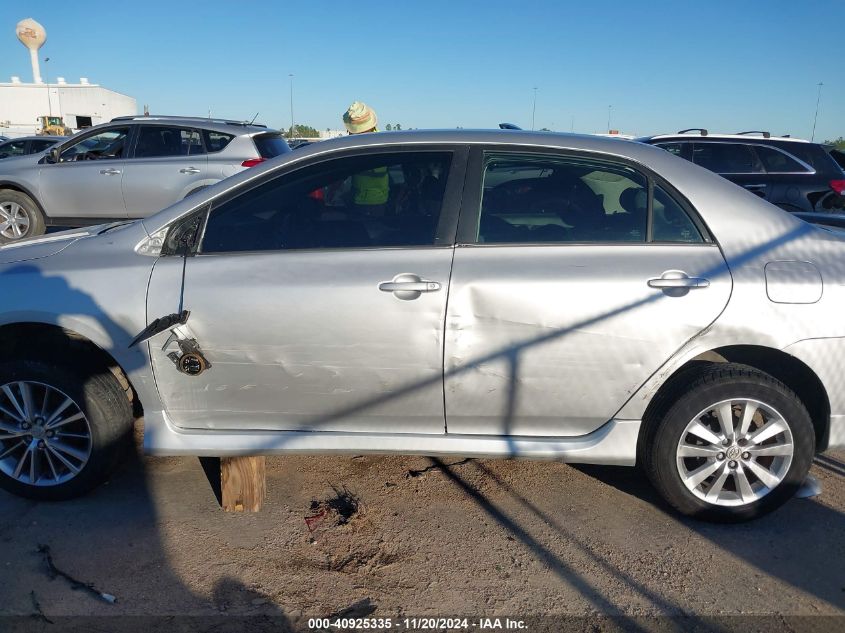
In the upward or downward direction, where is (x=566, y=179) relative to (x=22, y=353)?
upward

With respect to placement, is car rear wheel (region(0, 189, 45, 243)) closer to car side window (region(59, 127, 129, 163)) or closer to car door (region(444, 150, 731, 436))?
car side window (region(59, 127, 129, 163))

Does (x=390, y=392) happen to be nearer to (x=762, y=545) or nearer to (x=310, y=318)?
(x=310, y=318)

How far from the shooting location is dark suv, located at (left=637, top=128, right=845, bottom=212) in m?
7.95

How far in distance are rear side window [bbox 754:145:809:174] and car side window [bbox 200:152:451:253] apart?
662 cm

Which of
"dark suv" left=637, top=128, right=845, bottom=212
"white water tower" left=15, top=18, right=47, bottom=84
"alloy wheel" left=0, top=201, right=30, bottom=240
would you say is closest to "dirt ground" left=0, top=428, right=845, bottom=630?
"dark suv" left=637, top=128, right=845, bottom=212

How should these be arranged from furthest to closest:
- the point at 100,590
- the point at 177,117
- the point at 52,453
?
the point at 177,117, the point at 52,453, the point at 100,590

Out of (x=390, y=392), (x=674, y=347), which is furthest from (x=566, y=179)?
(x=390, y=392)

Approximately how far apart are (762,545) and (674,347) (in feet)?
3.28

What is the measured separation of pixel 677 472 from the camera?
299 centimetres

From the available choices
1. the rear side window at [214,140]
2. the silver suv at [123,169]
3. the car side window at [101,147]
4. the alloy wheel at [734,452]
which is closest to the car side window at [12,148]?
the silver suv at [123,169]

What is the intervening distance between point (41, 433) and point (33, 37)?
75198mm

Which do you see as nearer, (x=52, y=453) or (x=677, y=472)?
(x=677, y=472)

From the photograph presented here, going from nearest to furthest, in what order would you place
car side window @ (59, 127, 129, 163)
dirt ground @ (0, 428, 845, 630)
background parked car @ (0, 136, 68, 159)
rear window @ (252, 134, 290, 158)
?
dirt ground @ (0, 428, 845, 630) < rear window @ (252, 134, 290, 158) < car side window @ (59, 127, 129, 163) < background parked car @ (0, 136, 68, 159)

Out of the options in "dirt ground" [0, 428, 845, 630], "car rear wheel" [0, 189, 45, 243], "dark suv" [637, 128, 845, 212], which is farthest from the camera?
"car rear wheel" [0, 189, 45, 243]
